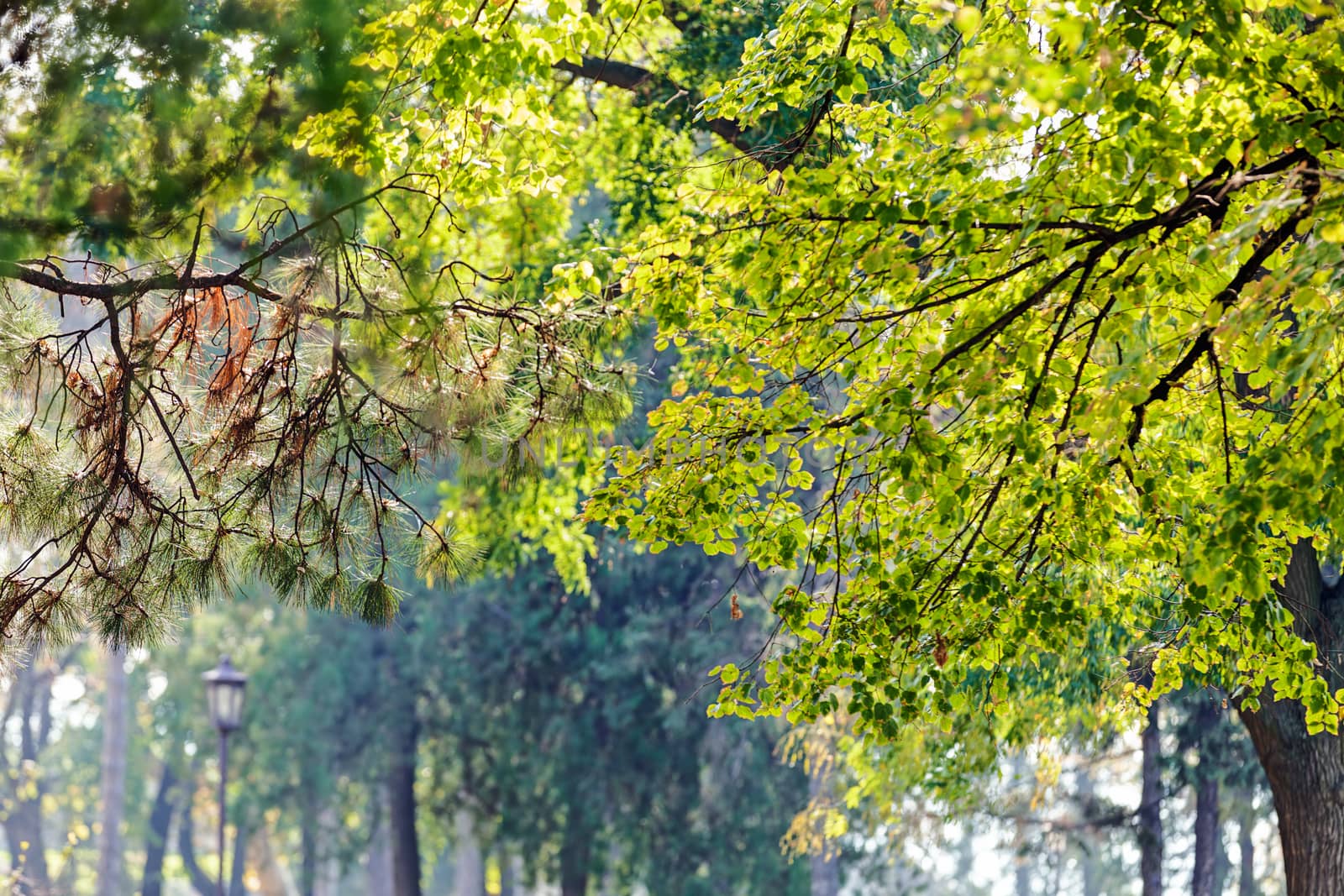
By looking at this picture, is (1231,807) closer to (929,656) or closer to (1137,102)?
Result: (929,656)

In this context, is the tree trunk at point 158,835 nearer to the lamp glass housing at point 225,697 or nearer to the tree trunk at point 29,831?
the tree trunk at point 29,831

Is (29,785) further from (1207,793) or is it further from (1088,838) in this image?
(1207,793)

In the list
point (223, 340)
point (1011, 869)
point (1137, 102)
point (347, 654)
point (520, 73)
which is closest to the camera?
point (1137, 102)

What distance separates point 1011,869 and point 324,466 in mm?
40934

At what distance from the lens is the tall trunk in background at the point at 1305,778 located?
714 cm

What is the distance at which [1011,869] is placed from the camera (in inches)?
1684

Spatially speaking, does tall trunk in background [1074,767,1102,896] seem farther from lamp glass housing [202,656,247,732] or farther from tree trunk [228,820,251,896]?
tree trunk [228,820,251,896]

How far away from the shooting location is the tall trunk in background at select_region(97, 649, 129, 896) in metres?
24.2

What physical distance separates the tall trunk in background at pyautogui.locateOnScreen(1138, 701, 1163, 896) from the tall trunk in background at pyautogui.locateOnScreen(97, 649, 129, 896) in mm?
17494

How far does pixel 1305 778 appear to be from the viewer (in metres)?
7.22

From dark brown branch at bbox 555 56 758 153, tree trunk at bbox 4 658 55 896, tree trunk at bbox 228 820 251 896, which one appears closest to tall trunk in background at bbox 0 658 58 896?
tree trunk at bbox 4 658 55 896

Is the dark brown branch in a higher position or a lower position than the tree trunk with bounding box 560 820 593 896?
higher

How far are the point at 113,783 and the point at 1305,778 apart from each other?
22170 mm

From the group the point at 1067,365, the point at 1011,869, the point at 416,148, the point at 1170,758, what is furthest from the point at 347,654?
the point at 1011,869
